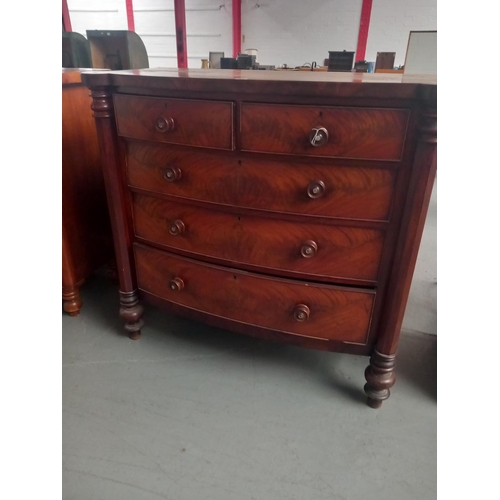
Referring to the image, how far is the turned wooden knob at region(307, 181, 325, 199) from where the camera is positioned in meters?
0.86

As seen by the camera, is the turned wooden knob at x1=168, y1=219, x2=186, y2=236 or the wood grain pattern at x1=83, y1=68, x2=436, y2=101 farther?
the turned wooden knob at x1=168, y1=219, x2=186, y2=236

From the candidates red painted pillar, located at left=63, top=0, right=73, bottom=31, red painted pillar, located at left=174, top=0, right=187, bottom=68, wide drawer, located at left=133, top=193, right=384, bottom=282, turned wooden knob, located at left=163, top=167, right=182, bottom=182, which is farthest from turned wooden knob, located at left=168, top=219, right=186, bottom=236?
red painted pillar, located at left=63, top=0, right=73, bottom=31

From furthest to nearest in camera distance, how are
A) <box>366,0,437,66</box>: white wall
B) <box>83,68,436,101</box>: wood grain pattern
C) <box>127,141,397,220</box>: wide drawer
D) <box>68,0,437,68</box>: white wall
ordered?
<box>68,0,437,68</box>: white wall
<box>366,0,437,66</box>: white wall
<box>127,141,397,220</box>: wide drawer
<box>83,68,436,101</box>: wood grain pattern

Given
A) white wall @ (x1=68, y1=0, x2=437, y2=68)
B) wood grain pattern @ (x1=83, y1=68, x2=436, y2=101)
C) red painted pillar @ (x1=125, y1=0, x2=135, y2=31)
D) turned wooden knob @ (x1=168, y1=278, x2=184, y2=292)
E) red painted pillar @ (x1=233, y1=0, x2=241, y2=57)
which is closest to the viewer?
wood grain pattern @ (x1=83, y1=68, x2=436, y2=101)

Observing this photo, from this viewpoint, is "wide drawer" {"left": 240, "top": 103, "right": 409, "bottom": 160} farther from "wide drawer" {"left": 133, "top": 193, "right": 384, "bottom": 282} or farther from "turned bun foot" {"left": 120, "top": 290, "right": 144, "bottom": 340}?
"turned bun foot" {"left": 120, "top": 290, "right": 144, "bottom": 340}

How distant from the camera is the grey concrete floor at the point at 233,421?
2.90 feet

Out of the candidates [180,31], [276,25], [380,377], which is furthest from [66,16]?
[380,377]

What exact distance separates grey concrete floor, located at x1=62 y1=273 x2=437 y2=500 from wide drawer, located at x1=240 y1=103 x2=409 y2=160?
2.38 ft

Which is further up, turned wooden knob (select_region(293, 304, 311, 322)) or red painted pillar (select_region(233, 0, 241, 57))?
red painted pillar (select_region(233, 0, 241, 57))

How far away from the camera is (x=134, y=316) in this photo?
1272 mm

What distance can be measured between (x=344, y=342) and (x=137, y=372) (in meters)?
0.67

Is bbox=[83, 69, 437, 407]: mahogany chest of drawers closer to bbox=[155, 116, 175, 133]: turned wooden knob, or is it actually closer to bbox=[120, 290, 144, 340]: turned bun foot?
bbox=[155, 116, 175, 133]: turned wooden knob

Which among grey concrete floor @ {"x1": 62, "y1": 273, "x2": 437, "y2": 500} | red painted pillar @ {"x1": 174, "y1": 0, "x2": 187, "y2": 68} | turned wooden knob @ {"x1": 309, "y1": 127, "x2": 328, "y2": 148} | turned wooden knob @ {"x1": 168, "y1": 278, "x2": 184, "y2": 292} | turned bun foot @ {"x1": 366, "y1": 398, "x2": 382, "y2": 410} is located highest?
red painted pillar @ {"x1": 174, "y1": 0, "x2": 187, "y2": 68}

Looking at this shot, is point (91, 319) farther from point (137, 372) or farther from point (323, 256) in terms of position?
point (323, 256)
